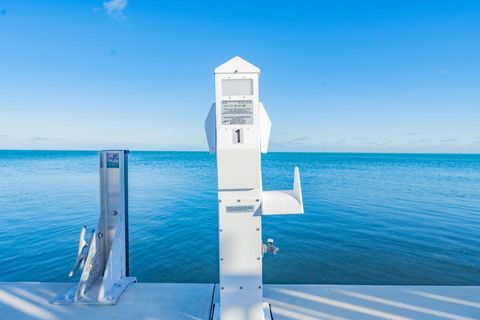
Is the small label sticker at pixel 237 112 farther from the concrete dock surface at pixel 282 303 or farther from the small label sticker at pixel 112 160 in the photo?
the concrete dock surface at pixel 282 303

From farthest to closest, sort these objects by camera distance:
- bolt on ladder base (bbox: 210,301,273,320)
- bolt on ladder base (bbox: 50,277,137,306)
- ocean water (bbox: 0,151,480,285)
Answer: ocean water (bbox: 0,151,480,285) → bolt on ladder base (bbox: 50,277,137,306) → bolt on ladder base (bbox: 210,301,273,320)

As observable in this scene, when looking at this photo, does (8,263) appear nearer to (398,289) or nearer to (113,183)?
(113,183)

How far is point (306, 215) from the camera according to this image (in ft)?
30.3

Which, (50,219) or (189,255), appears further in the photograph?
(50,219)

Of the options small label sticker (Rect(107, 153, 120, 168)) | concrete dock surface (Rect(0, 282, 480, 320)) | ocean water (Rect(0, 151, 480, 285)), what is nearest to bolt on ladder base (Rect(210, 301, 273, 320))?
concrete dock surface (Rect(0, 282, 480, 320))

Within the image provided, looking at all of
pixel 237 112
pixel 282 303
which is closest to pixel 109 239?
pixel 282 303

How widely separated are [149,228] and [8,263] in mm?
3246

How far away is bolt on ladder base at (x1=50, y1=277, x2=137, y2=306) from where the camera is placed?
269 centimetres

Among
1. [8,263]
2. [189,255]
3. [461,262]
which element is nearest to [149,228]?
[189,255]

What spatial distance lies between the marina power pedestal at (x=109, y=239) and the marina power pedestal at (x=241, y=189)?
4.89 ft

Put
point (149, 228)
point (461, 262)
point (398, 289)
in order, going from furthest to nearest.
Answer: point (149, 228) → point (461, 262) → point (398, 289)

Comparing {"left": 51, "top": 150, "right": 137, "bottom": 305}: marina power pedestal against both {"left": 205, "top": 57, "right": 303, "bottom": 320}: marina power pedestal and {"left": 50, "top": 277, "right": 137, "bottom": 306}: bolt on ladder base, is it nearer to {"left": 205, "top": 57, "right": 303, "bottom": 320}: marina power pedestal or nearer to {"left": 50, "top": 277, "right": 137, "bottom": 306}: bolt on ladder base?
{"left": 50, "top": 277, "right": 137, "bottom": 306}: bolt on ladder base

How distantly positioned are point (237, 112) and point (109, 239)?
94.7 inches

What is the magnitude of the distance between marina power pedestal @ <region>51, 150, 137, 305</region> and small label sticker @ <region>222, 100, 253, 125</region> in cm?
169
